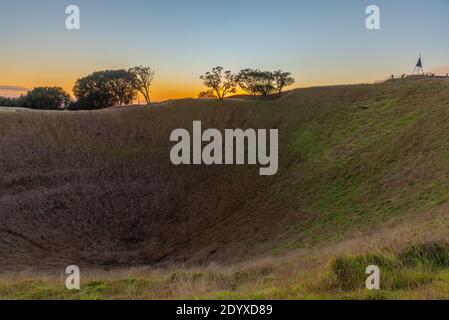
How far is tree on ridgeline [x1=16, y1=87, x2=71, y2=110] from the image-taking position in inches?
2813

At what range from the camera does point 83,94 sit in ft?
249

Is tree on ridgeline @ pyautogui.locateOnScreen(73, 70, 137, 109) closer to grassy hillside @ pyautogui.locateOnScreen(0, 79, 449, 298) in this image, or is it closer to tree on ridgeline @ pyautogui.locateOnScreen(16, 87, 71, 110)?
tree on ridgeline @ pyautogui.locateOnScreen(16, 87, 71, 110)

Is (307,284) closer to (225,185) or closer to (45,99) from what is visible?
(225,185)

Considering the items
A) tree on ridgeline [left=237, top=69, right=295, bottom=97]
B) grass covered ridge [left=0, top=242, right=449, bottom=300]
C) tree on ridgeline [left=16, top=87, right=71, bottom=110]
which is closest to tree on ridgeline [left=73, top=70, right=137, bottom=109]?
tree on ridgeline [left=16, top=87, right=71, bottom=110]

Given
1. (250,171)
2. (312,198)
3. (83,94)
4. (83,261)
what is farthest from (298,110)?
(83,94)

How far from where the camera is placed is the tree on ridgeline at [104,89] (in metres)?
75.1

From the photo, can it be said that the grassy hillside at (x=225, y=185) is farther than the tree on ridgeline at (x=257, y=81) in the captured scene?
No

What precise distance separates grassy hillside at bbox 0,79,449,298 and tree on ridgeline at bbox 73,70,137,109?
3325cm

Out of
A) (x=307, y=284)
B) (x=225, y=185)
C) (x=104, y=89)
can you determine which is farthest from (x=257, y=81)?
(x=307, y=284)

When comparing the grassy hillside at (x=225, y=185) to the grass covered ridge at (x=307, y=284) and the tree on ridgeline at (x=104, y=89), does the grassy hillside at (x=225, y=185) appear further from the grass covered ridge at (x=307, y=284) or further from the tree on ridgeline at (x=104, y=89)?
the tree on ridgeline at (x=104, y=89)

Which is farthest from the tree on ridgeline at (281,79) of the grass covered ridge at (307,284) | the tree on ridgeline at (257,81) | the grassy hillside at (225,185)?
the grass covered ridge at (307,284)

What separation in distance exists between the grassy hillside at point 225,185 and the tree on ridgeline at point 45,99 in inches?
1318

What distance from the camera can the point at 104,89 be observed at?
250ft
